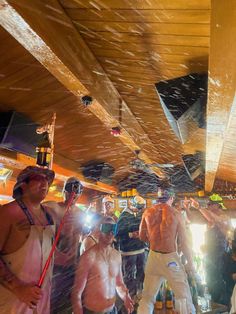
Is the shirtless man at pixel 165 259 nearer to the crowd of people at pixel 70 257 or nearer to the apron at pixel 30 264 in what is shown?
the crowd of people at pixel 70 257

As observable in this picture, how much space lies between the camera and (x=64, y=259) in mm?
2828

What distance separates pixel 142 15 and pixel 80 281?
2613 mm

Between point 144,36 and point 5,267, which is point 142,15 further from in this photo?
point 5,267

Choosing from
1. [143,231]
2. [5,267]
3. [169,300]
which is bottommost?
[169,300]

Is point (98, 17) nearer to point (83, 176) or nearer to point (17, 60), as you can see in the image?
point (17, 60)

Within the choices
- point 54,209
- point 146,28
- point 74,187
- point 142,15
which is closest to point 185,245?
point 74,187

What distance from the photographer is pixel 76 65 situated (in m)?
2.67

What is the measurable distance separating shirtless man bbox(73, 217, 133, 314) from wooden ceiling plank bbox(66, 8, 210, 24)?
2.21 meters

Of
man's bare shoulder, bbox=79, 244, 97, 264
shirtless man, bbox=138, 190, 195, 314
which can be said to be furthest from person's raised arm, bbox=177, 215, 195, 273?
man's bare shoulder, bbox=79, 244, 97, 264

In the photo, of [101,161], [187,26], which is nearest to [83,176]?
[101,161]

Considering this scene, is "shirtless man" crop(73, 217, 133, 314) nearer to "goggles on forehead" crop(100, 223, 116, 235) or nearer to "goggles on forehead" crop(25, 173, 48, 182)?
"goggles on forehead" crop(100, 223, 116, 235)

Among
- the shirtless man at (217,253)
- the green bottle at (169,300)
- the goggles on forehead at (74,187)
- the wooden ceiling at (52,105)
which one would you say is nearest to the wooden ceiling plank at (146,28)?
the wooden ceiling at (52,105)

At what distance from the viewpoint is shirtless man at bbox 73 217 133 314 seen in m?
2.87

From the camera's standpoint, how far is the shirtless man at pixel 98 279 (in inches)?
113
